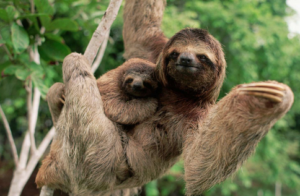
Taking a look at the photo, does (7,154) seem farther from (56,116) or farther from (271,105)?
(271,105)

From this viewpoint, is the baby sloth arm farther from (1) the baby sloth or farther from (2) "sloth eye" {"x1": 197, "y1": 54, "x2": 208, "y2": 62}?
(1) the baby sloth

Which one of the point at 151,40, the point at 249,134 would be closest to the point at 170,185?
the point at 151,40

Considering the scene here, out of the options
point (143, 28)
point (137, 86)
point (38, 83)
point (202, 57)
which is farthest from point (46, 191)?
point (143, 28)

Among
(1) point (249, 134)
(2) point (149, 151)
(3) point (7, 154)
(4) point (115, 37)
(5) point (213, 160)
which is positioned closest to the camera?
(1) point (249, 134)

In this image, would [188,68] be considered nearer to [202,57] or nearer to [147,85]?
[202,57]

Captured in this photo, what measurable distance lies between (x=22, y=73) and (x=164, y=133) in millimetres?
2875

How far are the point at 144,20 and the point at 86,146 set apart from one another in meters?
3.39

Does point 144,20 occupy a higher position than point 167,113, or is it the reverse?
point 144,20

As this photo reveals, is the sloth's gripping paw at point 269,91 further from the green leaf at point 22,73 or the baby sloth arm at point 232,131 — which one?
the green leaf at point 22,73

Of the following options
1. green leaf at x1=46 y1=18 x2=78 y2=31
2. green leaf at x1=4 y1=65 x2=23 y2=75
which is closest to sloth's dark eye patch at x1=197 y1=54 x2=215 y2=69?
green leaf at x1=46 y1=18 x2=78 y2=31

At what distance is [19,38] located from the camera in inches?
199

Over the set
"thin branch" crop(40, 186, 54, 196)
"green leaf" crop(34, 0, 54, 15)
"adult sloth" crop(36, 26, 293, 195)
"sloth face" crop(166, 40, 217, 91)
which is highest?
"green leaf" crop(34, 0, 54, 15)

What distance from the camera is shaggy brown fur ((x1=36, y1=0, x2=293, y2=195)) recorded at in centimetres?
379

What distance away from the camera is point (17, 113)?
13797 millimetres
